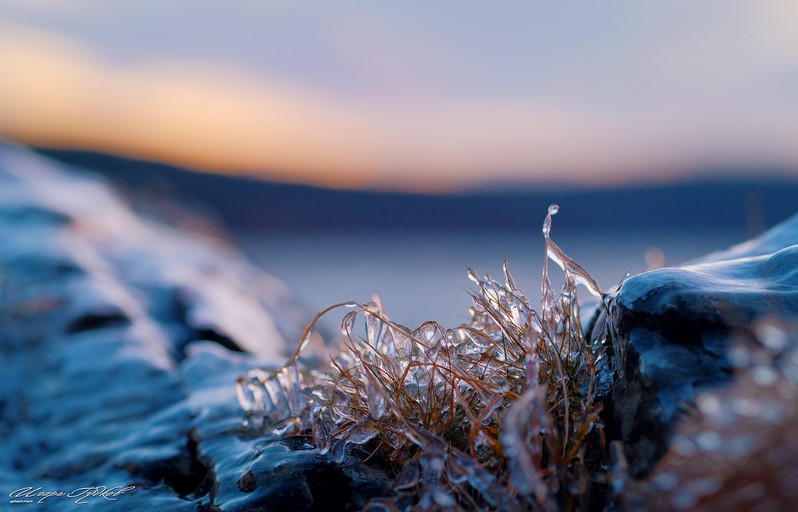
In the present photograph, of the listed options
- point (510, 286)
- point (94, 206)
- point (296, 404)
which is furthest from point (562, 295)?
point (94, 206)

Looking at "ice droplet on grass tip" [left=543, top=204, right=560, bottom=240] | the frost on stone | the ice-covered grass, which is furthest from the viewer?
"ice droplet on grass tip" [left=543, top=204, right=560, bottom=240]

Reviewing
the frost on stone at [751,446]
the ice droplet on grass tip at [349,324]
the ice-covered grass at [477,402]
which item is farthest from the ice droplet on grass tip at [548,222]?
the frost on stone at [751,446]

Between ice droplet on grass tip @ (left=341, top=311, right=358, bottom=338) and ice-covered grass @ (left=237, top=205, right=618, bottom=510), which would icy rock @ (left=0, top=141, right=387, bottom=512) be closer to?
ice-covered grass @ (left=237, top=205, right=618, bottom=510)

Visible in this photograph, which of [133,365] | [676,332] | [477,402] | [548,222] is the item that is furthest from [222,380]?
[676,332]

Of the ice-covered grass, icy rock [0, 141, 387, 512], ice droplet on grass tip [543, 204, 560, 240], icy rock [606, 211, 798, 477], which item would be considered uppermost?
ice droplet on grass tip [543, 204, 560, 240]

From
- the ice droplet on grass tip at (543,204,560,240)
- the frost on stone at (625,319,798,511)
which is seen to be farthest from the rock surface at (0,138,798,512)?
the ice droplet on grass tip at (543,204,560,240)

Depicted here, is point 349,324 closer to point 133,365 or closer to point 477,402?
point 477,402
